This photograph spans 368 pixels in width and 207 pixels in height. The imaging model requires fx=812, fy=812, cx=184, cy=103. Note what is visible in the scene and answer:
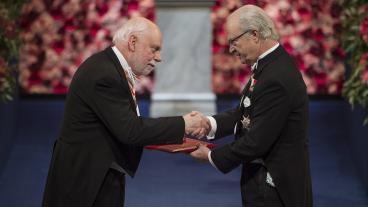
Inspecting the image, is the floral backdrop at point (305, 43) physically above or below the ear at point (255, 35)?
below

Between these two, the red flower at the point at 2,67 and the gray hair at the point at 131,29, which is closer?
the gray hair at the point at 131,29

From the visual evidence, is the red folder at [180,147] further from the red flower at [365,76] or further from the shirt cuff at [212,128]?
the red flower at [365,76]

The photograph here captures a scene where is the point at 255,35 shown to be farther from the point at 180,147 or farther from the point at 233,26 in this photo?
the point at 180,147

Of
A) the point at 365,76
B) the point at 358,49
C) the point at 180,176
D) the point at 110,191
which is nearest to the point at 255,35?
the point at 110,191

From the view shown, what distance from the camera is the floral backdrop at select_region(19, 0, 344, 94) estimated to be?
891 centimetres

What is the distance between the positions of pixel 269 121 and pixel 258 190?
1.11ft

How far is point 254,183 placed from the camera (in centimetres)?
363

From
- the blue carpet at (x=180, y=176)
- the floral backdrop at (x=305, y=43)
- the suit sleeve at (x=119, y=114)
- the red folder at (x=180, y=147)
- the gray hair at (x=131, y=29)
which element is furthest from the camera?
the floral backdrop at (x=305, y=43)

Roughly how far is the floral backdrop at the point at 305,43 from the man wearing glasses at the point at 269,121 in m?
5.27

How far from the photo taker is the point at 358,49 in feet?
19.1

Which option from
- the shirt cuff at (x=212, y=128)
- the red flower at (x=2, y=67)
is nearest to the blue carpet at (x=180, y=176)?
the red flower at (x=2, y=67)

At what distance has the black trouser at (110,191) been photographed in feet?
11.6

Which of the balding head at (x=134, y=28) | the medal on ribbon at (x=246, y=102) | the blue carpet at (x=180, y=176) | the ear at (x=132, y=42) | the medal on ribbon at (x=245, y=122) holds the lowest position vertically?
the blue carpet at (x=180, y=176)

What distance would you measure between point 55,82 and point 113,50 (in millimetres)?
5439
